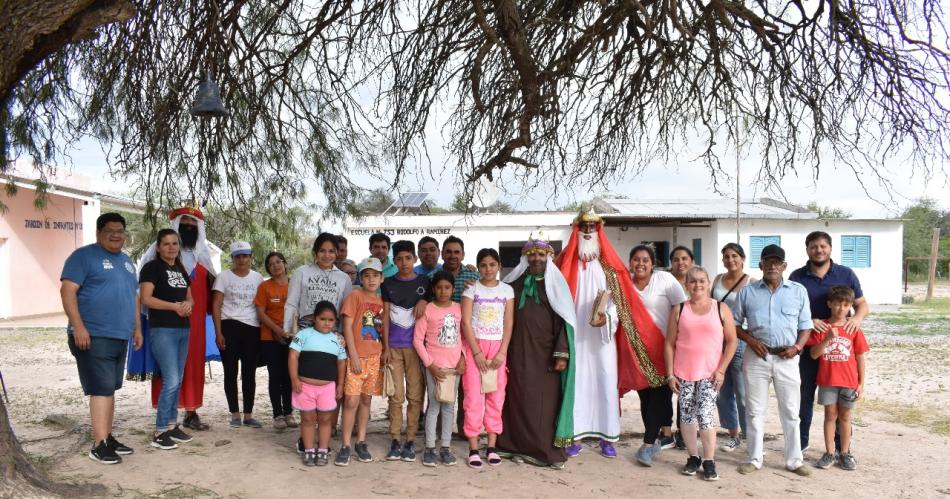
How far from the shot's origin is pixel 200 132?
6.05m

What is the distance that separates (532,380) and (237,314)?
8.50 ft

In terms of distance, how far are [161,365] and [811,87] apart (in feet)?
18.4

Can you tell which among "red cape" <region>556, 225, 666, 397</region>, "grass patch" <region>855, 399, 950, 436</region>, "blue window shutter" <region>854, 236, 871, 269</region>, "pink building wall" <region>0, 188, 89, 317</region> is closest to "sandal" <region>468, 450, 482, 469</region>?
"red cape" <region>556, 225, 666, 397</region>

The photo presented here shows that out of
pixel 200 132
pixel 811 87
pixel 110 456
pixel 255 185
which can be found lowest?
pixel 110 456

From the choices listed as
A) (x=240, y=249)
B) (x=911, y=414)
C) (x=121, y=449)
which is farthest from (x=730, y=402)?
(x=121, y=449)

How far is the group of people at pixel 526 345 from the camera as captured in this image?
4.90m

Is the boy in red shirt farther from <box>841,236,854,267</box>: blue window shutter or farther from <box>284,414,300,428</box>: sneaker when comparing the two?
<box>841,236,854,267</box>: blue window shutter

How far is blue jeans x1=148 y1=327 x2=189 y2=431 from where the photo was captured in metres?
5.32

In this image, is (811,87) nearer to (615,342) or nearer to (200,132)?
(615,342)

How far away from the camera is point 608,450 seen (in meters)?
5.42

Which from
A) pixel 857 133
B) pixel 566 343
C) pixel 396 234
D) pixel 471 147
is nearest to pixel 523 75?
pixel 471 147

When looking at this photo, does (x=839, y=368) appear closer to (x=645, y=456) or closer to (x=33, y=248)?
(x=645, y=456)

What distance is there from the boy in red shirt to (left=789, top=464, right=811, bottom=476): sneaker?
0.20 metres

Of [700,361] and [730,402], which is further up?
[700,361]
